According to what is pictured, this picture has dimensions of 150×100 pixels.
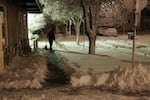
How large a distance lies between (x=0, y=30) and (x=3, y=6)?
4.77 ft

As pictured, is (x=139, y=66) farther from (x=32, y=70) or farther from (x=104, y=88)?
(x=32, y=70)

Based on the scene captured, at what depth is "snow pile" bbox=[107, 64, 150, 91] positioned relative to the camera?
25.3ft

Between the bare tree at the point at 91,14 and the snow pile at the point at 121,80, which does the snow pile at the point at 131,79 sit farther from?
the bare tree at the point at 91,14

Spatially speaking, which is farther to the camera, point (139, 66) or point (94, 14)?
point (94, 14)

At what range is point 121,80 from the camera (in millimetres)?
7902

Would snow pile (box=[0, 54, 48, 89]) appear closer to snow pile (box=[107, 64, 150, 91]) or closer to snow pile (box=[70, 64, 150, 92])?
snow pile (box=[70, 64, 150, 92])

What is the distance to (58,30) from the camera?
139 ft

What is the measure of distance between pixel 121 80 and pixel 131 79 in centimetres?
30

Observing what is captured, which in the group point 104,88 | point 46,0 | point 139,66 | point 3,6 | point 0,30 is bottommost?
point 104,88

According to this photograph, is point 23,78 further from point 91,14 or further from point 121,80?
point 91,14

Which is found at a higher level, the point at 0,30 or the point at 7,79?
the point at 0,30

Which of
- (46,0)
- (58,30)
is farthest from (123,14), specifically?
(46,0)

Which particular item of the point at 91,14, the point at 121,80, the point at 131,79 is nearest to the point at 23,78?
the point at 121,80

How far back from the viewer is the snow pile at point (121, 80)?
7.74 metres
